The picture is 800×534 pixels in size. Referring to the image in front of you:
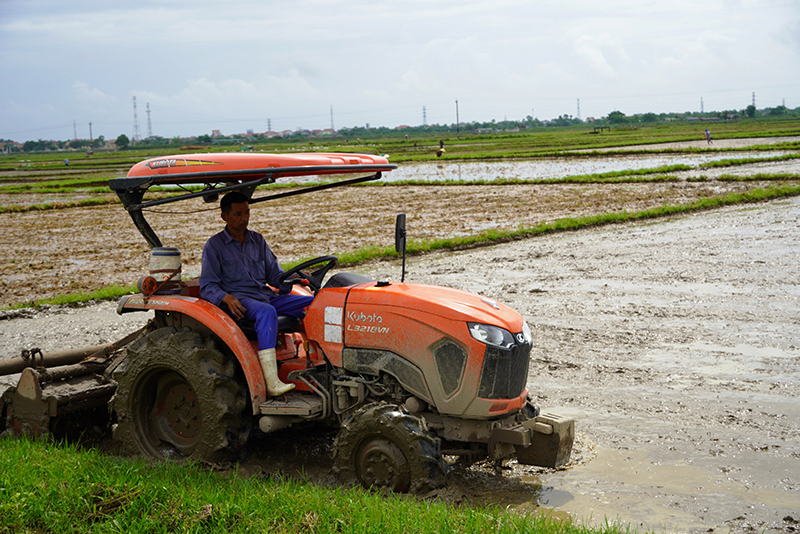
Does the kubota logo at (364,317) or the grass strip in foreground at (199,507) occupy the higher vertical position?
the kubota logo at (364,317)

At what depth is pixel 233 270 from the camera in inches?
201

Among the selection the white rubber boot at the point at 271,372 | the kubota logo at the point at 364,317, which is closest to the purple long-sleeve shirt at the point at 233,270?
the white rubber boot at the point at 271,372

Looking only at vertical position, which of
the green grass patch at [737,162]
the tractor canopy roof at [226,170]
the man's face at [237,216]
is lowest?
the man's face at [237,216]

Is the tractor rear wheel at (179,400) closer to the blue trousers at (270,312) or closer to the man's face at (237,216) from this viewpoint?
the blue trousers at (270,312)

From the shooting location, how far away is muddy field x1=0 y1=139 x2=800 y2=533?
4746 mm

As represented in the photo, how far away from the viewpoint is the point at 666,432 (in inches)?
224

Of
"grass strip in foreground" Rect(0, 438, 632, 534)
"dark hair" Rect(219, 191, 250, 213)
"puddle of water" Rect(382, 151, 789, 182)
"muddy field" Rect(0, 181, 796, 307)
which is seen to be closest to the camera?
"grass strip in foreground" Rect(0, 438, 632, 534)

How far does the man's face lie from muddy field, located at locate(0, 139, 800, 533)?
1.69 m

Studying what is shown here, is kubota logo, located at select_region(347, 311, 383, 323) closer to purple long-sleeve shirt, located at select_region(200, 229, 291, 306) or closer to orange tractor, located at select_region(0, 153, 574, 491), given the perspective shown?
orange tractor, located at select_region(0, 153, 574, 491)

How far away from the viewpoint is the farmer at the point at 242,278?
484cm

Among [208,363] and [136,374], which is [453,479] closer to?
[208,363]

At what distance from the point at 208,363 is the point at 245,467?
34.5 inches

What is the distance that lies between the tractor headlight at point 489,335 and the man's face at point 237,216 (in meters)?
1.86

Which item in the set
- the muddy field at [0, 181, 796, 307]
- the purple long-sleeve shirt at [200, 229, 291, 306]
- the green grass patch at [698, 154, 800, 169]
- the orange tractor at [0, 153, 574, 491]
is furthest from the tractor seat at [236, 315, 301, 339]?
the green grass patch at [698, 154, 800, 169]
